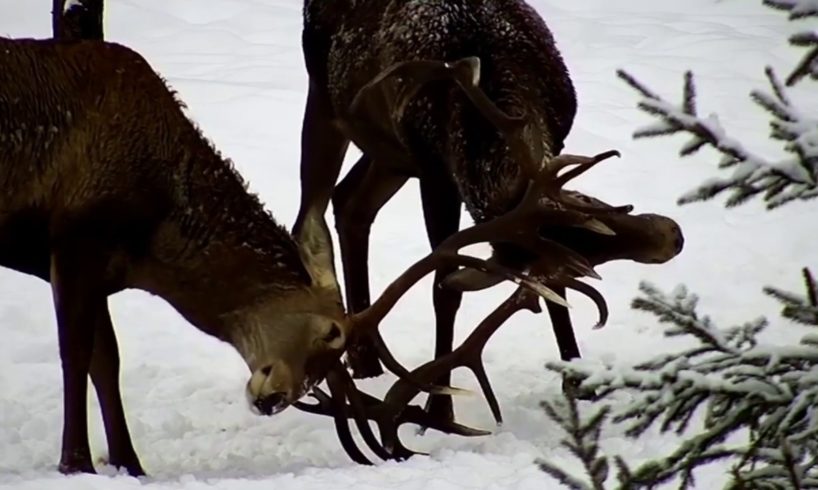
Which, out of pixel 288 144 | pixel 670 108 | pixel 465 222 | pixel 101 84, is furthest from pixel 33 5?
pixel 670 108

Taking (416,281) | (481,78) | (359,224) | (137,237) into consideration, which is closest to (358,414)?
(416,281)

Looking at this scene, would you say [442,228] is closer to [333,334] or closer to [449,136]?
[449,136]

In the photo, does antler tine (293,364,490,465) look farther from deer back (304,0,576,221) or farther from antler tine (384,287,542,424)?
deer back (304,0,576,221)

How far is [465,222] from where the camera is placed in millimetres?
9859

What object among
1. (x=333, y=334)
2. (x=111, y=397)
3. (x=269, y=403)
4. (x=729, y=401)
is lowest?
(x=111, y=397)

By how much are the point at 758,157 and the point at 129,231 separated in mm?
2900

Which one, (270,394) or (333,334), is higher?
(333,334)

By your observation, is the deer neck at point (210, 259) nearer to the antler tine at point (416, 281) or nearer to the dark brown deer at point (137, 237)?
the dark brown deer at point (137, 237)

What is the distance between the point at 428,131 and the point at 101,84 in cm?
136

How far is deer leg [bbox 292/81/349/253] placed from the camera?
23.2ft

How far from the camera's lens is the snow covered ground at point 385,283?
17.6 feet

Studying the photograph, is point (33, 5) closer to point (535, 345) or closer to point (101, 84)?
point (535, 345)

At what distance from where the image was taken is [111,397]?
5301mm

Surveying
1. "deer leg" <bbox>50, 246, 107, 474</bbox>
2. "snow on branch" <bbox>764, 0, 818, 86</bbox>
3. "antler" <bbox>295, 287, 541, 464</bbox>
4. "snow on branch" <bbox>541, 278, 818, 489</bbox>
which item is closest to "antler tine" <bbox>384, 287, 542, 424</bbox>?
"antler" <bbox>295, 287, 541, 464</bbox>
